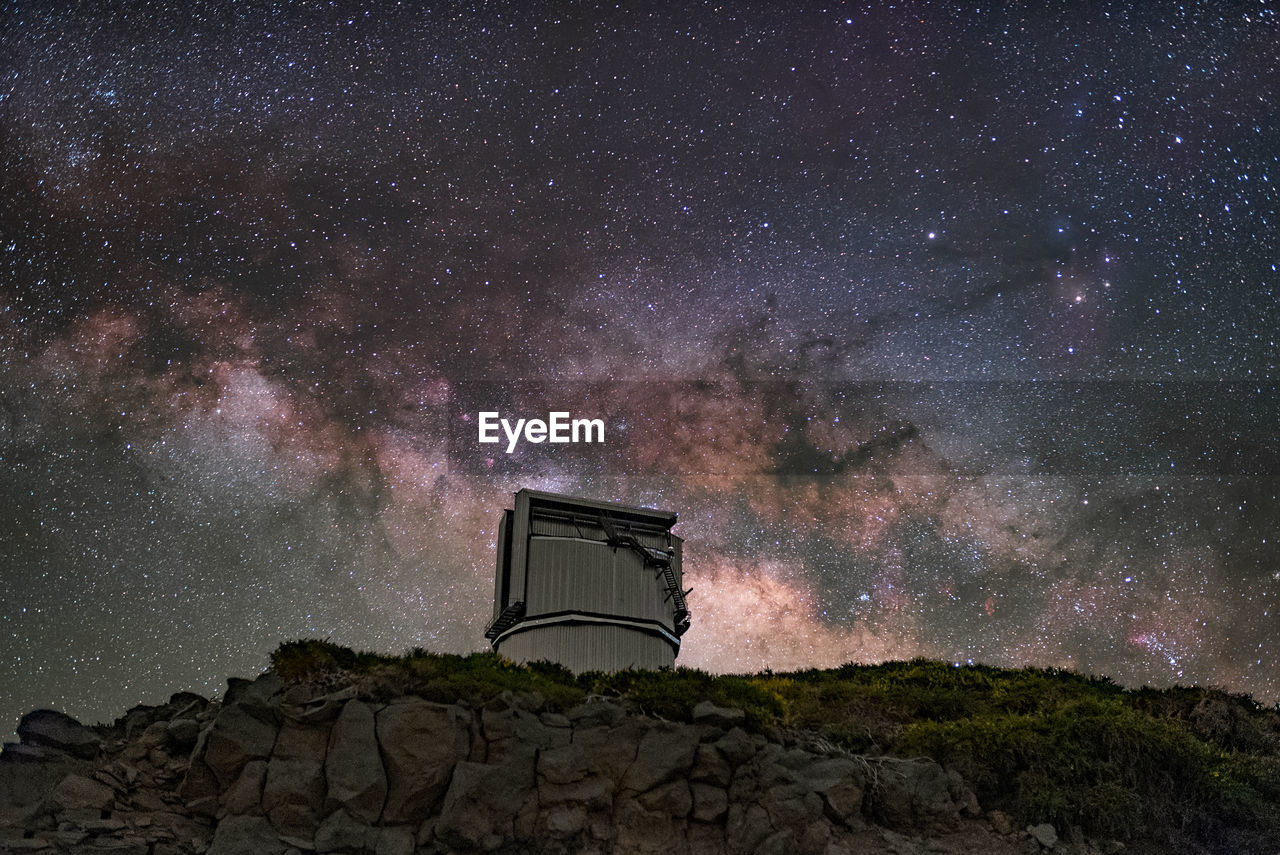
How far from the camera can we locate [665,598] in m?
30.6

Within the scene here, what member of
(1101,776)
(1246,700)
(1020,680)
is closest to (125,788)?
(1101,776)

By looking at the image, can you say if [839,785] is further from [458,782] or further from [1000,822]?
[458,782]

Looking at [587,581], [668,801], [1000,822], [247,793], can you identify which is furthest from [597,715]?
[587,581]

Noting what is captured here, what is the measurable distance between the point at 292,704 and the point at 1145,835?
17.1m

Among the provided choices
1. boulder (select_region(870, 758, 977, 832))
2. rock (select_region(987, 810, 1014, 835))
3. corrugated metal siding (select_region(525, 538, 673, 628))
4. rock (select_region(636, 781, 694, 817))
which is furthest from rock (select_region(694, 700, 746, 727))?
corrugated metal siding (select_region(525, 538, 673, 628))

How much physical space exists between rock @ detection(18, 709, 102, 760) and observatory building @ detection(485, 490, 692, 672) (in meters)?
12.7

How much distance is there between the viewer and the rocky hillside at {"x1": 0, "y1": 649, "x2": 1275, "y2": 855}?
16500 millimetres

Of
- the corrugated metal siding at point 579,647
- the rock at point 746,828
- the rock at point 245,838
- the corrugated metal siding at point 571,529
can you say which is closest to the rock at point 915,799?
the rock at point 746,828

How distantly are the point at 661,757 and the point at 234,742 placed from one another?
8.04 meters

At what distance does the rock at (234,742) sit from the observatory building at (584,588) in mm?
11109

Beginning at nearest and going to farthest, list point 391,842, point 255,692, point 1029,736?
point 391,842 → point 255,692 → point 1029,736

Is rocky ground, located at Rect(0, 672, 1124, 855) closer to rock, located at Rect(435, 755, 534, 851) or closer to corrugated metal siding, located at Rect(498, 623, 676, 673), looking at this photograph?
rock, located at Rect(435, 755, 534, 851)

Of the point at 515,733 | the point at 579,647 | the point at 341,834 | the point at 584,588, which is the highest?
the point at 584,588

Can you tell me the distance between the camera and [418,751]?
17.8m
